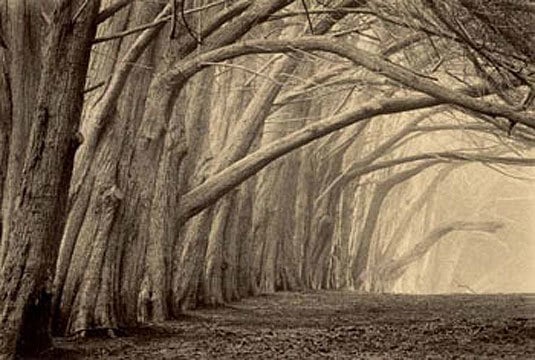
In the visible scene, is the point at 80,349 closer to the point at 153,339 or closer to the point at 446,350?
the point at 153,339

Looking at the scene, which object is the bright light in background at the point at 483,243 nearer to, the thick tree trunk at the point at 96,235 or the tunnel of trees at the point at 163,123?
the tunnel of trees at the point at 163,123

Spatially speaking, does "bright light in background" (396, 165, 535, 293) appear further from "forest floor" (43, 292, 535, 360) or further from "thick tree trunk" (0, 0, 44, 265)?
"thick tree trunk" (0, 0, 44, 265)

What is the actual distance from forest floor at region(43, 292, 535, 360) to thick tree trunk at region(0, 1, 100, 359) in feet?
2.05

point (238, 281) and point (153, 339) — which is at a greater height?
point (238, 281)

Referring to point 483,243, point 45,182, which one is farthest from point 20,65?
point 483,243

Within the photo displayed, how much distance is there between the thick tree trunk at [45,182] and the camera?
9.07 m

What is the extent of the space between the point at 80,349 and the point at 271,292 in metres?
13.3

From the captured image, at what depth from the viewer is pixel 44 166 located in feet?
29.9

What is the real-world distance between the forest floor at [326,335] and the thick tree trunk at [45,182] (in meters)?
0.62

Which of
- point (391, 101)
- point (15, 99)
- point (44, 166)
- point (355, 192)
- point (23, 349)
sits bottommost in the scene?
point (23, 349)

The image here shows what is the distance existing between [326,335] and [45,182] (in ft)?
14.4

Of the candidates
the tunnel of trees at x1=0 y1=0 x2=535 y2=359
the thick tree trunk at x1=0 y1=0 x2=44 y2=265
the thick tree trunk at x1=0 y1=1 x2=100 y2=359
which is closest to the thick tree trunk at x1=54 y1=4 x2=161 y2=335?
the tunnel of trees at x1=0 y1=0 x2=535 y2=359

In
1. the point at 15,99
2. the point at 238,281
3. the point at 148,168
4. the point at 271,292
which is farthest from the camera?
the point at 271,292

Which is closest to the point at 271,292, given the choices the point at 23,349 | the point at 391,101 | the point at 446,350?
the point at 391,101
